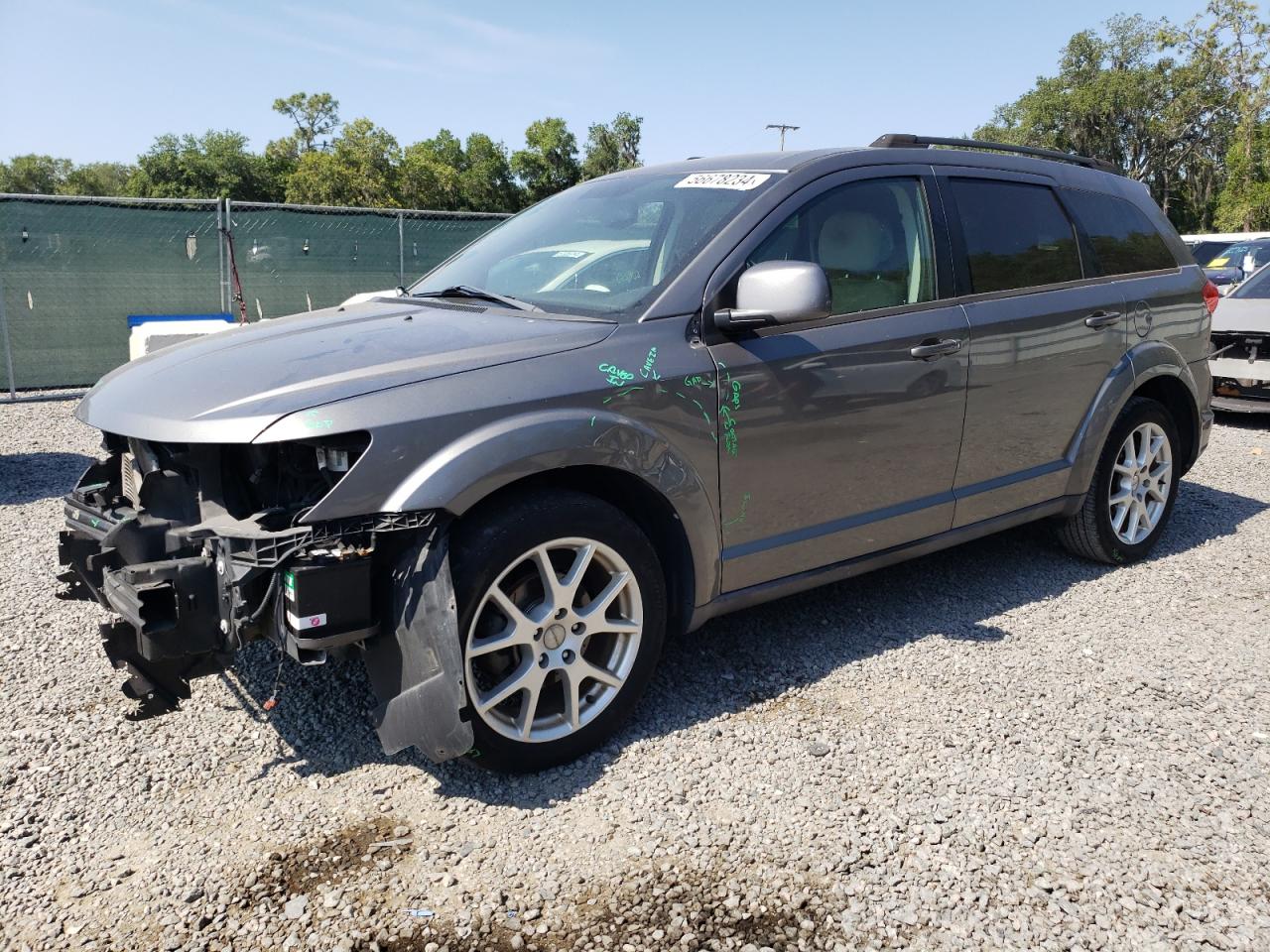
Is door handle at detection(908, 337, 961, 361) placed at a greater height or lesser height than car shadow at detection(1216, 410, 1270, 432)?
greater

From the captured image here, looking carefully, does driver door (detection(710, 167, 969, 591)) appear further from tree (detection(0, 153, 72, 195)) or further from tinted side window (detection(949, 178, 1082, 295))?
tree (detection(0, 153, 72, 195))

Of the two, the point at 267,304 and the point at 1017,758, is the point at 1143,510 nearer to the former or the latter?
the point at 1017,758

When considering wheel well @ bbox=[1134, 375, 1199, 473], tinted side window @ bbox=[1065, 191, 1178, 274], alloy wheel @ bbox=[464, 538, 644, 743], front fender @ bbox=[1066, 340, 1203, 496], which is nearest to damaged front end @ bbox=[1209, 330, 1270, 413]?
wheel well @ bbox=[1134, 375, 1199, 473]

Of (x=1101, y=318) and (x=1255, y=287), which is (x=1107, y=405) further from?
(x=1255, y=287)

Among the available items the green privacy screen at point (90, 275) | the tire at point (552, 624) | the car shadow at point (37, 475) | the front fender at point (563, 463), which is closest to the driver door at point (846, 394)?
the front fender at point (563, 463)

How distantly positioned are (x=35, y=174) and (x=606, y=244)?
121m

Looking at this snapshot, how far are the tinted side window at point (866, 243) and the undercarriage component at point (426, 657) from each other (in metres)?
1.55

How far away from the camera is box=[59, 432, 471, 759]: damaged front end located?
8.25 ft

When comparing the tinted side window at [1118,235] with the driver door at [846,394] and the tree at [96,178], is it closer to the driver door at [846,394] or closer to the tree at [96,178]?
the driver door at [846,394]

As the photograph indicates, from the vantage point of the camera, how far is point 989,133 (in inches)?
2443

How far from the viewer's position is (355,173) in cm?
6550

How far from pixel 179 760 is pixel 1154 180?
6601cm

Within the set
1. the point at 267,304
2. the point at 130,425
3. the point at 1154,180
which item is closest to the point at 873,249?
the point at 130,425

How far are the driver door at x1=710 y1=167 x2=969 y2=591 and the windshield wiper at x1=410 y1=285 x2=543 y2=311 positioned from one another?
71 cm
